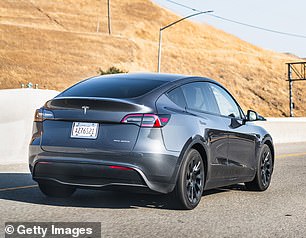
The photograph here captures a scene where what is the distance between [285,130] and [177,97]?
19.4 metres

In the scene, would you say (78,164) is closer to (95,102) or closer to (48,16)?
(95,102)

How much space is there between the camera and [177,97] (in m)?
8.16

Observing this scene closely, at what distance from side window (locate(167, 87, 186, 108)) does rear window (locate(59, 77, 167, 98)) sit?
0.59 feet

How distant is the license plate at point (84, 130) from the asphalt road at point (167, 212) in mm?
824

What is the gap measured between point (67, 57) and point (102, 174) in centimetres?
8323

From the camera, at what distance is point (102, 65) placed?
88.2 m

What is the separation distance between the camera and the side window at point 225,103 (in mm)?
9266

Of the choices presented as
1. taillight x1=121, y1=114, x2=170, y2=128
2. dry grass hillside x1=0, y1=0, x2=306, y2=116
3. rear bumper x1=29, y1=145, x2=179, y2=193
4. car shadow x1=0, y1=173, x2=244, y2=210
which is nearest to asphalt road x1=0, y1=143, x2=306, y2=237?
car shadow x1=0, y1=173, x2=244, y2=210

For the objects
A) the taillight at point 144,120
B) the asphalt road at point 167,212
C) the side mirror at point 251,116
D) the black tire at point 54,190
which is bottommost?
the asphalt road at point 167,212

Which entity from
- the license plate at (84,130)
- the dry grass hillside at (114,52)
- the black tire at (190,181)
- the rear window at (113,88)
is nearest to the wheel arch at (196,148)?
the black tire at (190,181)

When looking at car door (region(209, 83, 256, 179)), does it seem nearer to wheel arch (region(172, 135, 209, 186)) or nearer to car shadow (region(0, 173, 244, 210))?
car shadow (region(0, 173, 244, 210))

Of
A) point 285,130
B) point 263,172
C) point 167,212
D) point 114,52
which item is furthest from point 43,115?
point 114,52

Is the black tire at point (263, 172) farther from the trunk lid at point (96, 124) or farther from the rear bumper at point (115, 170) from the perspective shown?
the trunk lid at point (96, 124)

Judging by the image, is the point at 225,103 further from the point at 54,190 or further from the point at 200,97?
the point at 54,190
